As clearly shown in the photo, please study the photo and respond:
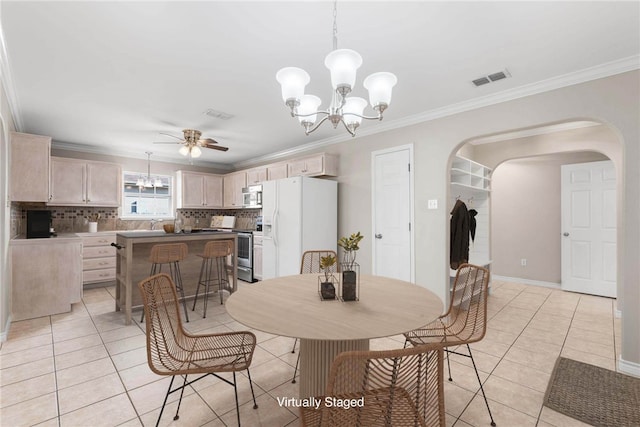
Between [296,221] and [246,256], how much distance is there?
5.08 ft

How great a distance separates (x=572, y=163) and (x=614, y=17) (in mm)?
3777

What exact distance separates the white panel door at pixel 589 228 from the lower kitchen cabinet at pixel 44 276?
7281mm

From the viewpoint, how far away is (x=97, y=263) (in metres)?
4.79

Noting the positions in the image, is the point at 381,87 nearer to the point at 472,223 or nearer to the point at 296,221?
the point at 296,221

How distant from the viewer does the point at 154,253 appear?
10.7 feet

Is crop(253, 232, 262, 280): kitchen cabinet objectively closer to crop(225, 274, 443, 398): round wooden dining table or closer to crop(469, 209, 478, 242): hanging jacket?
crop(225, 274, 443, 398): round wooden dining table

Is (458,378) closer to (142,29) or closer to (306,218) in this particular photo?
(306,218)

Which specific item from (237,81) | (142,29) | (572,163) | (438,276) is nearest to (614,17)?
(438,276)

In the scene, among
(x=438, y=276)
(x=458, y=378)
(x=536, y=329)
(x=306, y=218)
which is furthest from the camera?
(x=306, y=218)

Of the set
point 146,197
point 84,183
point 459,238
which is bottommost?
point 459,238

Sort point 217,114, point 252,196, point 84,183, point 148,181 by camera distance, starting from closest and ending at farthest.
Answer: point 217,114 → point 84,183 → point 252,196 → point 148,181

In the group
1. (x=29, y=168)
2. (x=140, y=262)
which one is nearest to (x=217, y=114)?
(x=140, y=262)

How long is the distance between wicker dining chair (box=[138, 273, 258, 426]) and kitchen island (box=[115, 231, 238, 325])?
6.10ft

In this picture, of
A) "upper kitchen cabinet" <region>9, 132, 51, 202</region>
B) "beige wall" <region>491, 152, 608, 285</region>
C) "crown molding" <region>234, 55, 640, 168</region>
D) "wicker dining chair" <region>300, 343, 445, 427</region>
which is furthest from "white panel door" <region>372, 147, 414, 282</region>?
"upper kitchen cabinet" <region>9, 132, 51, 202</region>
